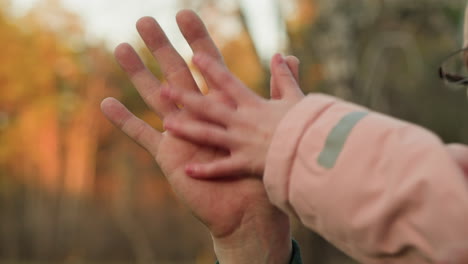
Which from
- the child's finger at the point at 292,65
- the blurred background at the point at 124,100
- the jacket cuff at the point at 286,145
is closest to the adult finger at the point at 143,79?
the child's finger at the point at 292,65

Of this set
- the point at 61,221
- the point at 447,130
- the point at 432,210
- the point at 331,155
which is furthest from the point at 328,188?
the point at 61,221

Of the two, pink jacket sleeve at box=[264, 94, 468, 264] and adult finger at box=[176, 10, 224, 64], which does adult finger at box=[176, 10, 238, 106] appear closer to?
adult finger at box=[176, 10, 224, 64]

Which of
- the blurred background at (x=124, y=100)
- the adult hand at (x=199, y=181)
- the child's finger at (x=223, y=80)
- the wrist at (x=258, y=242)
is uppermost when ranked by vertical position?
the child's finger at (x=223, y=80)

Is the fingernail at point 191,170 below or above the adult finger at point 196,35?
below

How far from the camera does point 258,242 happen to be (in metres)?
1.49

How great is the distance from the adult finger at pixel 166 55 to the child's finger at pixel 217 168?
17 centimetres

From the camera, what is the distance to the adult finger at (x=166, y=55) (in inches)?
57.7

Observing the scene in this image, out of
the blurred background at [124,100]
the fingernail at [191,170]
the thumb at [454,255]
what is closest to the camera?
the thumb at [454,255]

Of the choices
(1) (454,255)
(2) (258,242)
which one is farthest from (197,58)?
(1) (454,255)

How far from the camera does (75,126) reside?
28125 millimetres

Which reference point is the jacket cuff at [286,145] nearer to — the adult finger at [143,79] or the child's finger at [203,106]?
the child's finger at [203,106]

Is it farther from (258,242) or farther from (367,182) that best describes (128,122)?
(367,182)

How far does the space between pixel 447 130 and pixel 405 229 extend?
1360 cm

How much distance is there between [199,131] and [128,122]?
0.22 metres
